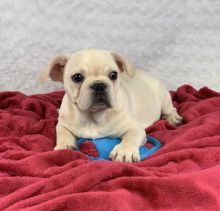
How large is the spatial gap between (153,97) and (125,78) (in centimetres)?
22

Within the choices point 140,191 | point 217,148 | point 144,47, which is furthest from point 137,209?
point 144,47

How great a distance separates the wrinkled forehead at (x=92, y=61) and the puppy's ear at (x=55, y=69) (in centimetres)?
7

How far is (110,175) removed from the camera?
5.73 feet

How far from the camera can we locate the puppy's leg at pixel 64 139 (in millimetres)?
2268

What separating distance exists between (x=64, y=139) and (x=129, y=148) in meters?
0.39

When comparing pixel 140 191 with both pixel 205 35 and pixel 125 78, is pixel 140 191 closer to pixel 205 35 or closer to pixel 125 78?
pixel 125 78

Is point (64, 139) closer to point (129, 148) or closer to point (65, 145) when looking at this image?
point (65, 145)

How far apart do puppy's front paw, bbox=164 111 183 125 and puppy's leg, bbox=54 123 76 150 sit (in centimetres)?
67

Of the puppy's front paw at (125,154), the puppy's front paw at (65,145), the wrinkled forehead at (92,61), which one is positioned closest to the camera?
the puppy's front paw at (125,154)

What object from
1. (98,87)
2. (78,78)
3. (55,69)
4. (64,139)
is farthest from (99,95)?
(55,69)

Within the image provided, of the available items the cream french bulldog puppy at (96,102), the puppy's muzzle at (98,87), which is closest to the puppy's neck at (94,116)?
the cream french bulldog puppy at (96,102)

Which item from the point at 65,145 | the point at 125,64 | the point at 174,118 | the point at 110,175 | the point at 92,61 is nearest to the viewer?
the point at 110,175

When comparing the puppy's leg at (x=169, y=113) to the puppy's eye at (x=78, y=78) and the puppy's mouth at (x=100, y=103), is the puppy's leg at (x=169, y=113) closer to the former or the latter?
the puppy's mouth at (x=100, y=103)

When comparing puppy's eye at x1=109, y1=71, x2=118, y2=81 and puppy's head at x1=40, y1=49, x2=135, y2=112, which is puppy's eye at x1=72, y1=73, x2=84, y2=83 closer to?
puppy's head at x1=40, y1=49, x2=135, y2=112
